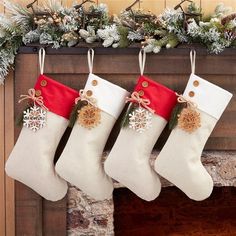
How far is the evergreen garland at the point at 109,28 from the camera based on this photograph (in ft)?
6.33

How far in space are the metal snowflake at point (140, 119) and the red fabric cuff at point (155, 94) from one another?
4 cm

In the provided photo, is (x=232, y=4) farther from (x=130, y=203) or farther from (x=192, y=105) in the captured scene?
(x=130, y=203)

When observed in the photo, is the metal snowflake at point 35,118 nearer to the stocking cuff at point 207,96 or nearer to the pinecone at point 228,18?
the stocking cuff at point 207,96

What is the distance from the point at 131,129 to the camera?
1952mm

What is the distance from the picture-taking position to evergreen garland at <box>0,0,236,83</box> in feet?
6.33

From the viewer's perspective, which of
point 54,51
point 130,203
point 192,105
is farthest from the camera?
point 130,203

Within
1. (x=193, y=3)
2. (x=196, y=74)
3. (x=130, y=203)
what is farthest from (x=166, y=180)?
(x=193, y=3)

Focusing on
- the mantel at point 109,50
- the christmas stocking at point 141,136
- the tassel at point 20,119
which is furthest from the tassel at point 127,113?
the tassel at point 20,119

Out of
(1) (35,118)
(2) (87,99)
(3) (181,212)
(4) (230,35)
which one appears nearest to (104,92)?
(2) (87,99)

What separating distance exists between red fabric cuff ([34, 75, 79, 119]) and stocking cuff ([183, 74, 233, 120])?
0.48m

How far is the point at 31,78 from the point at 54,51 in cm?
15

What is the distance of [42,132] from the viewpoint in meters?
2.00

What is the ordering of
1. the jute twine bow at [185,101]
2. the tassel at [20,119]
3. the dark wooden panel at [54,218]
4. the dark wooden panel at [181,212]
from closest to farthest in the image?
the jute twine bow at [185,101] < the tassel at [20,119] < the dark wooden panel at [54,218] < the dark wooden panel at [181,212]

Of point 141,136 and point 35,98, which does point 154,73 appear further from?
point 35,98
